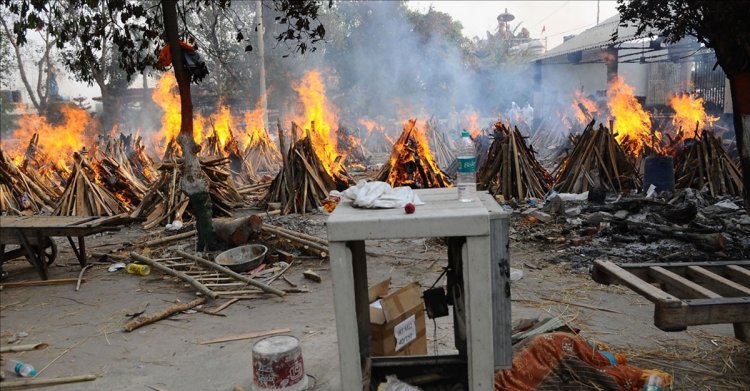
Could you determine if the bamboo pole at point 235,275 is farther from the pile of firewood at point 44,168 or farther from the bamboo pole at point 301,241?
the pile of firewood at point 44,168

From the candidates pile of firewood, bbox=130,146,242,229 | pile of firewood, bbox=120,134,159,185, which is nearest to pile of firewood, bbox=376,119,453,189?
pile of firewood, bbox=130,146,242,229

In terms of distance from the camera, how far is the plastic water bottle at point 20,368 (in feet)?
13.9

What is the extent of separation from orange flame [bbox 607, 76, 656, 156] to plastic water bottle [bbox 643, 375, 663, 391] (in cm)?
919

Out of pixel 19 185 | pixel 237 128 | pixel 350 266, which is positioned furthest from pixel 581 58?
pixel 350 266

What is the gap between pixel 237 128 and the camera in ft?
80.4

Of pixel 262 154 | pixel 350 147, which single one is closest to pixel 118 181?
pixel 262 154

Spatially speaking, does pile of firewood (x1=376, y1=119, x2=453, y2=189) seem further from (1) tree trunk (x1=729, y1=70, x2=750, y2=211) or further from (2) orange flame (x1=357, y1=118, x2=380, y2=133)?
(2) orange flame (x1=357, y1=118, x2=380, y2=133)

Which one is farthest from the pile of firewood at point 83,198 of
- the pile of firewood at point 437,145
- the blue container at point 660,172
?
the pile of firewood at point 437,145

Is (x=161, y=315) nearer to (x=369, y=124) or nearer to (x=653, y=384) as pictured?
(x=653, y=384)

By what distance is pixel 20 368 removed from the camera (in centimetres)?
425

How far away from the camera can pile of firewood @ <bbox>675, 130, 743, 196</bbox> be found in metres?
10.0

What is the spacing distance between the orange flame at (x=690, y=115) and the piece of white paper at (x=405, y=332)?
1420cm

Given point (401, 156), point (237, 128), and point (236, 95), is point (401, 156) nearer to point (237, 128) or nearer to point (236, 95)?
point (237, 128)

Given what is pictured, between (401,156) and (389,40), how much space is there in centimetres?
2195
